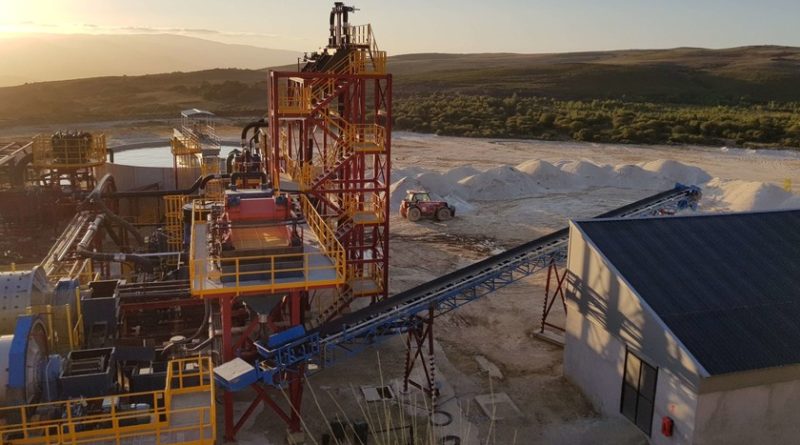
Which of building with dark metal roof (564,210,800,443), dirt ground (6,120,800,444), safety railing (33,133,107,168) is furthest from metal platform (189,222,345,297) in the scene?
safety railing (33,133,107,168)

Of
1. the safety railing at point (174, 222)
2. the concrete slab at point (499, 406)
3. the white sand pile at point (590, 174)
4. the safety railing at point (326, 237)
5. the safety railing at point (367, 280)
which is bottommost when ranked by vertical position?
the concrete slab at point (499, 406)

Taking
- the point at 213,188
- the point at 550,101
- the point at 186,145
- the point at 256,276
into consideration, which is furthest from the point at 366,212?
the point at 550,101

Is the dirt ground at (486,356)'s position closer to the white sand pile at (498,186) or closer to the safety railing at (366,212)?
the white sand pile at (498,186)

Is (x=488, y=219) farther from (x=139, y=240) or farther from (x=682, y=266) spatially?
(x=682, y=266)

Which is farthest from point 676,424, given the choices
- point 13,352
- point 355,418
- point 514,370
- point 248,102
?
point 248,102

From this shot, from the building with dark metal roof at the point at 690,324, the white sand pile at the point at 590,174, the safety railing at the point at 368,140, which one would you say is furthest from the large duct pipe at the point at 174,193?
the white sand pile at the point at 590,174

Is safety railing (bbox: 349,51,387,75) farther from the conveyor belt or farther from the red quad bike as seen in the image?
the red quad bike
